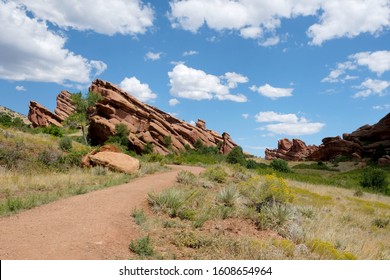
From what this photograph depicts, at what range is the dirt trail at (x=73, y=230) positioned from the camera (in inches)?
275

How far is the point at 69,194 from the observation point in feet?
43.4

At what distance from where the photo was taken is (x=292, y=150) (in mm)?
117250

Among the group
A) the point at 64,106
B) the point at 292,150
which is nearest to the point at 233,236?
the point at 64,106

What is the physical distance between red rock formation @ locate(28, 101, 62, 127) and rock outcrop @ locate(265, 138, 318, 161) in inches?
2530

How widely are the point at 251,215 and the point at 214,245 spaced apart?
3.29 metres

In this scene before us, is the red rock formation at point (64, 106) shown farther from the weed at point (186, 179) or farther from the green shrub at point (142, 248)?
the green shrub at point (142, 248)

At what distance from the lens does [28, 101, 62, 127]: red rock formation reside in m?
97.6

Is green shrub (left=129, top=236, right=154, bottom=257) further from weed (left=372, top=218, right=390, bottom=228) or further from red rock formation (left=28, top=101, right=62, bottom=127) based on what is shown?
red rock formation (left=28, top=101, right=62, bottom=127)

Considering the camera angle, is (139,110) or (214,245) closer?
(214,245)

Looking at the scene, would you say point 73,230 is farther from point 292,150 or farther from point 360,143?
point 292,150

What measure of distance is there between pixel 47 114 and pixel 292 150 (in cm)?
7232

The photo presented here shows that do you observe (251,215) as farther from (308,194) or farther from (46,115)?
(46,115)

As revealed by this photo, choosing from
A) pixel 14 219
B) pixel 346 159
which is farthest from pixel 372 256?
pixel 346 159

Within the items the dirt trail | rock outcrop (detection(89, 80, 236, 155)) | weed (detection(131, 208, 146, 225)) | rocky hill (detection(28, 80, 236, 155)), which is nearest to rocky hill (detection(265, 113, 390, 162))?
rocky hill (detection(28, 80, 236, 155))
